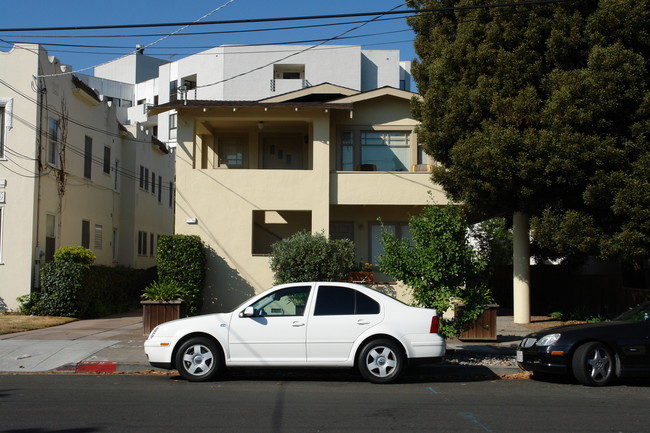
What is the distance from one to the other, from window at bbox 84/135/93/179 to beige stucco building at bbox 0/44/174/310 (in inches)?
1.4

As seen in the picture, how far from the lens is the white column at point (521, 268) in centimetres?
1811

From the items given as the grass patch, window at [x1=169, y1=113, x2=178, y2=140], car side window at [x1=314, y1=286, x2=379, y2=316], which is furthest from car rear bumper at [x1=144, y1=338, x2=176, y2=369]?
window at [x1=169, y1=113, x2=178, y2=140]

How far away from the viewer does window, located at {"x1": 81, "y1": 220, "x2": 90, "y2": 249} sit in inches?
946

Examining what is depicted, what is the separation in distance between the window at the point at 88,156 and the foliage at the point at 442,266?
1568 cm

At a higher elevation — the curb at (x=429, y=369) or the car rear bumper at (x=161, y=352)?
the car rear bumper at (x=161, y=352)

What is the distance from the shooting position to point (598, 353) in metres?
9.96

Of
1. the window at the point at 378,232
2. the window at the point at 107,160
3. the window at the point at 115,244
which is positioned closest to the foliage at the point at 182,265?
the window at the point at 378,232

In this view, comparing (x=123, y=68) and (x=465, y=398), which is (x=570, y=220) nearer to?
(x=465, y=398)

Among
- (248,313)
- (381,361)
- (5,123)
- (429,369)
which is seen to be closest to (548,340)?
(429,369)

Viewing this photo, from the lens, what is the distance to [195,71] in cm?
4819

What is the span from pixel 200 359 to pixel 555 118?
29.8 feet

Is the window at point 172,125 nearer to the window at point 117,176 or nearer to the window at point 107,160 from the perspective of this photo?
the window at point 117,176

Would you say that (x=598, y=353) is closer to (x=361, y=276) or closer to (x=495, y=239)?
(x=361, y=276)

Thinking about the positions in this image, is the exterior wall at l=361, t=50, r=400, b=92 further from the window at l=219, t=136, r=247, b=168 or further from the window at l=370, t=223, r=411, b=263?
the window at l=370, t=223, r=411, b=263
